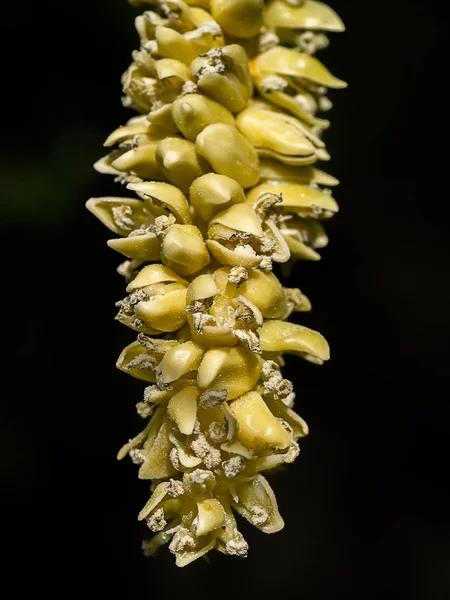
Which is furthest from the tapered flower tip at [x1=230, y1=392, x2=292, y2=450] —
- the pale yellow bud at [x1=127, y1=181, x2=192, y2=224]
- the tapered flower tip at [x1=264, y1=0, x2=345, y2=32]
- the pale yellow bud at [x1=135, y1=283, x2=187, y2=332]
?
the tapered flower tip at [x1=264, y1=0, x2=345, y2=32]

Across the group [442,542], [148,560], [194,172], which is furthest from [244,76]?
[442,542]

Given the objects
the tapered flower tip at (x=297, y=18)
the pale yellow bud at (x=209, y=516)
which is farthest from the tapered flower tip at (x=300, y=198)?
the pale yellow bud at (x=209, y=516)

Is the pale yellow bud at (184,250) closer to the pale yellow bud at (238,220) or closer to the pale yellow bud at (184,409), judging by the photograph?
the pale yellow bud at (238,220)

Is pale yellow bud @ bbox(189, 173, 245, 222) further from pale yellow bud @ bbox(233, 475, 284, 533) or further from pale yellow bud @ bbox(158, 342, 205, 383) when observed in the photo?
pale yellow bud @ bbox(233, 475, 284, 533)

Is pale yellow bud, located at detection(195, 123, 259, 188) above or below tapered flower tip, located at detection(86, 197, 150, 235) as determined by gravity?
above

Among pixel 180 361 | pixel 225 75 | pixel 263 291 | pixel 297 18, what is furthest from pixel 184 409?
pixel 297 18

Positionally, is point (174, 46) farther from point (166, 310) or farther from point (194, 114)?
point (166, 310)

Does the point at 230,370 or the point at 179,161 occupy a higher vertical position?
the point at 179,161
